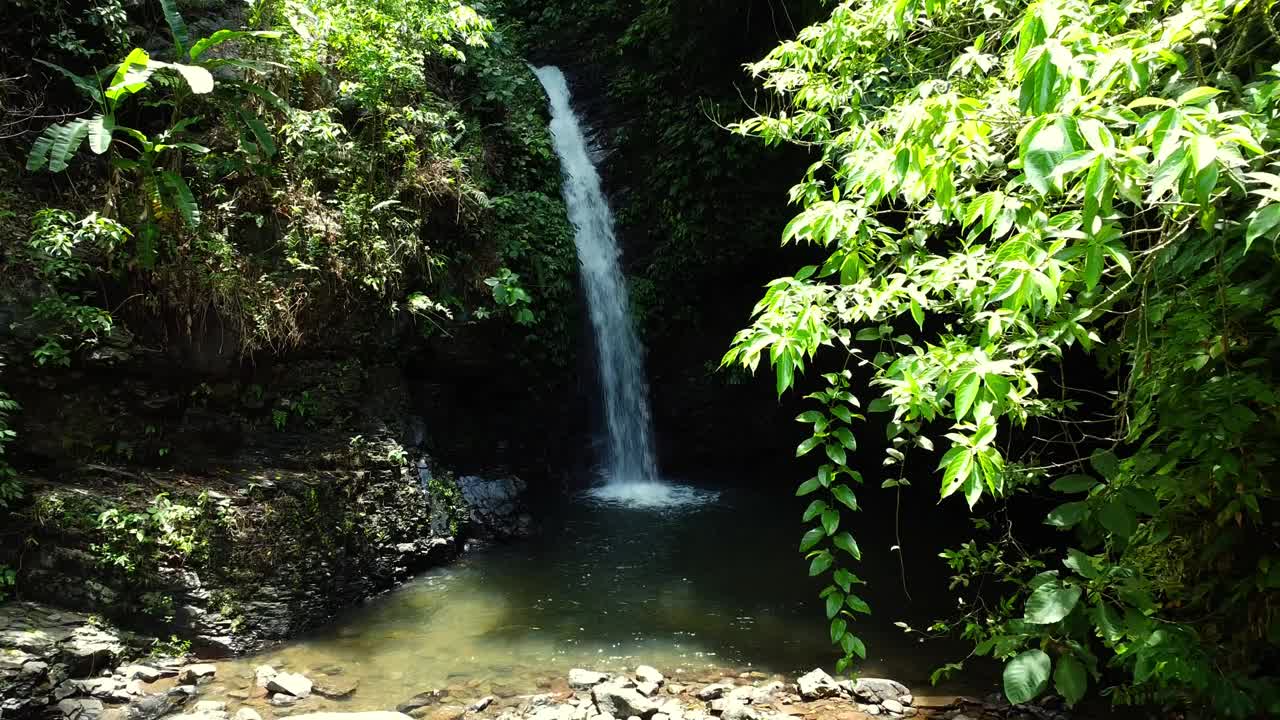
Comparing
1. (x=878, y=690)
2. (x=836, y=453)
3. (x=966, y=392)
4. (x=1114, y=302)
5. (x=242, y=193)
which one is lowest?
(x=878, y=690)

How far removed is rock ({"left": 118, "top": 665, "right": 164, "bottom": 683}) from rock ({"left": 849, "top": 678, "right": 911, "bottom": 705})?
449cm

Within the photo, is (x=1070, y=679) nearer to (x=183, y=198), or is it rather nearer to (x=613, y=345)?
(x=183, y=198)

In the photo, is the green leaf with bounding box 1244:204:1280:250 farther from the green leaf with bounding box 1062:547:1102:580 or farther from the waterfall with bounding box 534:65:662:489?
the waterfall with bounding box 534:65:662:489

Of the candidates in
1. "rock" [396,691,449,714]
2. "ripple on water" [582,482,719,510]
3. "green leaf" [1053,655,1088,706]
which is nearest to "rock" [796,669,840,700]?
"rock" [396,691,449,714]

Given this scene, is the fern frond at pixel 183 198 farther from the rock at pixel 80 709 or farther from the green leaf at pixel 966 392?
the green leaf at pixel 966 392

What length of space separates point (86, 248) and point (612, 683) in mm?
5001

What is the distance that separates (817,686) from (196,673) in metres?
4.08

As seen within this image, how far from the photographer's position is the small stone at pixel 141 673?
14.4 feet

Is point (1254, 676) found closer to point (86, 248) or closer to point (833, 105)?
point (833, 105)

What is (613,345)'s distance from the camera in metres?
9.67

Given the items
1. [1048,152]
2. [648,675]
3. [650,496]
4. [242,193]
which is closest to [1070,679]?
[1048,152]

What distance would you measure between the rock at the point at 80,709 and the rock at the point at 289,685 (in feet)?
2.89

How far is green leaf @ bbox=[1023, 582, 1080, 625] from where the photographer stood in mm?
1530

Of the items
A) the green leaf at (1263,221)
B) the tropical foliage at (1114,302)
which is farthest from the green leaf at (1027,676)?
the green leaf at (1263,221)
